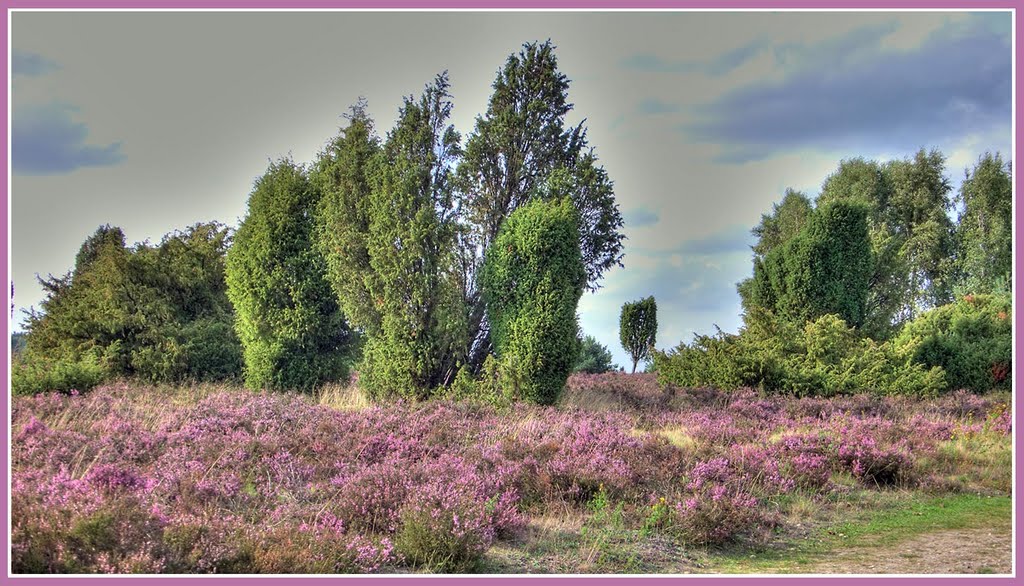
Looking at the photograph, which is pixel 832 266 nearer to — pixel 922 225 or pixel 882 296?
pixel 882 296

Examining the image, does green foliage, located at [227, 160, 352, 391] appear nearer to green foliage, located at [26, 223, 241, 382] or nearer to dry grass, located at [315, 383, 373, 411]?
dry grass, located at [315, 383, 373, 411]

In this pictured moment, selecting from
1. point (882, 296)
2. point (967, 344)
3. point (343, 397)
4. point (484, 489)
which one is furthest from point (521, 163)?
point (882, 296)

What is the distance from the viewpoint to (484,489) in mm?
7801

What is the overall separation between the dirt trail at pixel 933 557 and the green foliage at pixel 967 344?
11803 millimetres

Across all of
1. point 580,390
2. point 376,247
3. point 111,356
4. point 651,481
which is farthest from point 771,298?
point 111,356

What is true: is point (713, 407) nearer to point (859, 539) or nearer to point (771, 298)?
point (859, 539)

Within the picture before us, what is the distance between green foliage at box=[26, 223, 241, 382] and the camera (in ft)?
58.4

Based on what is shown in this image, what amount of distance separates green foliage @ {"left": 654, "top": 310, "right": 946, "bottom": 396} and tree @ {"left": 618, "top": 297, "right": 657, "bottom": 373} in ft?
22.0

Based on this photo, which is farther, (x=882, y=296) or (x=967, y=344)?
(x=882, y=296)

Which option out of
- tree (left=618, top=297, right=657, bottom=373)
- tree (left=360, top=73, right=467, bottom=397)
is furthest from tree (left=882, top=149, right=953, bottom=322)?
tree (left=360, top=73, right=467, bottom=397)

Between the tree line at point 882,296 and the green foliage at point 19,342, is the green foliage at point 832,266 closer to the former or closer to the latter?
the tree line at point 882,296

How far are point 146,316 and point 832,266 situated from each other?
1884 centimetres

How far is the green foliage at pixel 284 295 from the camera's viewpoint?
57.0 feet

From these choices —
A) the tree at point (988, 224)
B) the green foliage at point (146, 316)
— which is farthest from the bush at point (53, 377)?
the tree at point (988, 224)
